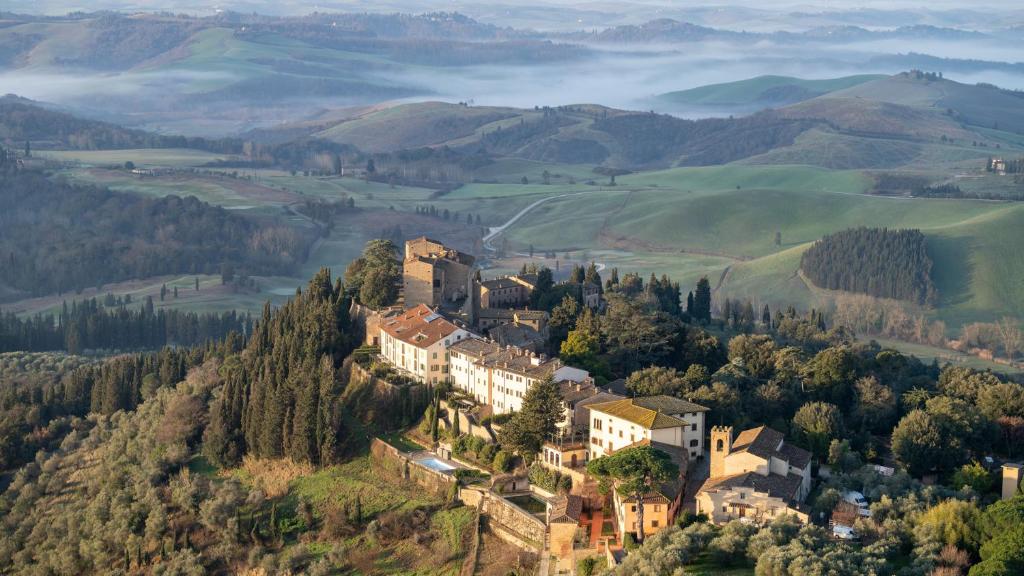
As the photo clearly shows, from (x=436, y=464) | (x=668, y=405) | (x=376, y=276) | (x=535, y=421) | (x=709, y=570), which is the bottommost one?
(x=436, y=464)

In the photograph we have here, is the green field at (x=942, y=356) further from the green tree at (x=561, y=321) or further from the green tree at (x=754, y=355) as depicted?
the green tree at (x=561, y=321)

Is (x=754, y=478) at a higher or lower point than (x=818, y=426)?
higher

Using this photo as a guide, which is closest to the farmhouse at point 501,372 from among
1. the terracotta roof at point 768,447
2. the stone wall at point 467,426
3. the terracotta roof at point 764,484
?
the stone wall at point 467,426

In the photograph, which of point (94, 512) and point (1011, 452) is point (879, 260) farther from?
point (94, 512)

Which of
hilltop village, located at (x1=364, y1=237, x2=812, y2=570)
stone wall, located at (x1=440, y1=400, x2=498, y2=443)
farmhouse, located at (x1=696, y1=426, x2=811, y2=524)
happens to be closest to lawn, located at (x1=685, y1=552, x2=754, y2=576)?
farmhouse, located at (x1=696, y1=426, x2=811, y2=524)

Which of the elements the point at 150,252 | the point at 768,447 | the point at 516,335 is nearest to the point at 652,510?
the point at 768,447

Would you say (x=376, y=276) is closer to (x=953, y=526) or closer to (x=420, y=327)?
(x=420, y=327)

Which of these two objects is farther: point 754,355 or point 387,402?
point 754,355
